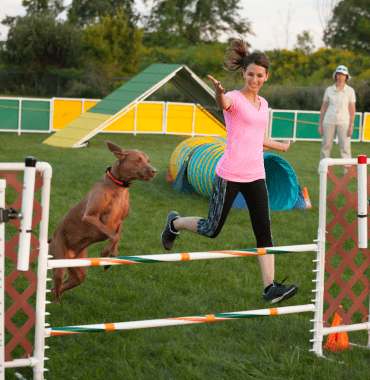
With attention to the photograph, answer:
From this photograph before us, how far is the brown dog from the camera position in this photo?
411 centimetres

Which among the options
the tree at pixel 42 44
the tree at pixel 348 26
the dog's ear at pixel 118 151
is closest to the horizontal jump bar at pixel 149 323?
the dog's ear at pixel 118 151

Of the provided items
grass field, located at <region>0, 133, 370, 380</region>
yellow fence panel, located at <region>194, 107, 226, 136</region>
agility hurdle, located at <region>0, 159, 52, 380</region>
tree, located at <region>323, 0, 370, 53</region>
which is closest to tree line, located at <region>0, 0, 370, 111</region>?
tree, located at <region>323, 0, 370, 53</region>

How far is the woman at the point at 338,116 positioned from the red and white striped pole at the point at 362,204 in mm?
6787

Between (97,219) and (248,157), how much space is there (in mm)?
1246

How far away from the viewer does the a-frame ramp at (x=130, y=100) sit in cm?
1314

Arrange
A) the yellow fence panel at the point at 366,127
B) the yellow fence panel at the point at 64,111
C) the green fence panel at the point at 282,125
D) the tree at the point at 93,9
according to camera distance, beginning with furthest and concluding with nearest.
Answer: the tree at the point at 93,9, the yellow fence panel at the point at 366,127, the green fence panel at the point at 282,125, the yellow fence panel at the point at 64,111

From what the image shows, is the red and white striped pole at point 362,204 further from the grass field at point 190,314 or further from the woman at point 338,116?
the woman at point 338,116

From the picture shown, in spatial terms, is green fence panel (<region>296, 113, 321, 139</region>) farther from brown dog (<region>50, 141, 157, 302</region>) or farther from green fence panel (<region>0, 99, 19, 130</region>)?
brown dog (<region>50, 141, 157, 302</region>)

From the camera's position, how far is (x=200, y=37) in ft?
176

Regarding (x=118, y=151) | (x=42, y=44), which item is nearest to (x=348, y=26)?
(x=42, y=44)

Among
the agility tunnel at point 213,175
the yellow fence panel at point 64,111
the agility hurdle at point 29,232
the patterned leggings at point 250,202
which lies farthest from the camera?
the yellow fence panel at point 64,111

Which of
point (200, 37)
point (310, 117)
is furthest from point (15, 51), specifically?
point (310, 117)

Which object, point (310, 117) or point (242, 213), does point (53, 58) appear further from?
point (242, 213)

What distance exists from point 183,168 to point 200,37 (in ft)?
153
